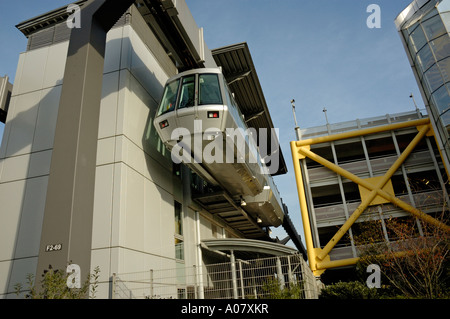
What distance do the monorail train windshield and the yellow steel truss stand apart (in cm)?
1517

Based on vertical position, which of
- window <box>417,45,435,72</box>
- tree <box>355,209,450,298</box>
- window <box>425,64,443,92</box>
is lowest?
tree <box>355,209,450,298</box>

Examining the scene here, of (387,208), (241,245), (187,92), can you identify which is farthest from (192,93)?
(387,208)

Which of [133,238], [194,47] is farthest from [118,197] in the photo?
[194,47]

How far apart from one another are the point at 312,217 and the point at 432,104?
36.5 ft

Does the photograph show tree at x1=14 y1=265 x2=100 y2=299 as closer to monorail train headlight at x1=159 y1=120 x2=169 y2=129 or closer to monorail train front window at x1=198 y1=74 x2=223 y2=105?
monorail train headlight at x1=159 y1=120 x2=169 y2=129

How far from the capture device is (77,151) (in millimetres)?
7531

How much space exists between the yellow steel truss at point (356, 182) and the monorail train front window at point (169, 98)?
15397mm

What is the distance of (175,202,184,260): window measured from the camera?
567 inches

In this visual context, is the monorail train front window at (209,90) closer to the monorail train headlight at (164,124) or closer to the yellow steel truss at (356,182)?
the monorail train headlight at (164,124)

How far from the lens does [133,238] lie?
10727 mm

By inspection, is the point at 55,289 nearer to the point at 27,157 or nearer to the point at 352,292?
the point at 27,157

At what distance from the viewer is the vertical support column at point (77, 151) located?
7004mm

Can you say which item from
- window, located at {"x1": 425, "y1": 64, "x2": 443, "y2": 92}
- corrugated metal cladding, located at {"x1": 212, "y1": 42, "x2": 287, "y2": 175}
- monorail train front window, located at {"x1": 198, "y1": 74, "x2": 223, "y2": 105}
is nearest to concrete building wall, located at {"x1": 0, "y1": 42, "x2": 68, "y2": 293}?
monorail train front window, located at {"x1": 198, "y1": 74, "x2": 223, "y2": 105}
